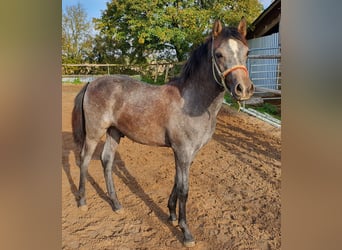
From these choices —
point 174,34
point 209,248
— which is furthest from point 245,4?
point 209,248

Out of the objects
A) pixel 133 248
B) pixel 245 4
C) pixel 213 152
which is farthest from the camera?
pixel 245 4

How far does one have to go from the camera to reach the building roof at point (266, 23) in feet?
18.6

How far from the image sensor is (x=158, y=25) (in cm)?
818

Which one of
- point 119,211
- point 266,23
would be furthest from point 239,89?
point 266,23

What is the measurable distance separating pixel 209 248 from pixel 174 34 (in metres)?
6.48

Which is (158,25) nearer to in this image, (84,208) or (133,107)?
(133,107)

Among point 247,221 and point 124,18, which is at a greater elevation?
point 124,18

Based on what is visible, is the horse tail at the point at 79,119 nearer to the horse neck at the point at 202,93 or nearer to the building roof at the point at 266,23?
the horse neck at the point at 202,93

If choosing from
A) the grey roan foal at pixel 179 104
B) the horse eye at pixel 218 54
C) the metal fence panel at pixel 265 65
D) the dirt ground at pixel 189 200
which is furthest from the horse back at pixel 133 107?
the metal fence panel at pixel 265 65

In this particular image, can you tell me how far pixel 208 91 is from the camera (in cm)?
166

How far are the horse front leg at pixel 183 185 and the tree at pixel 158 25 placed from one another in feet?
17.4

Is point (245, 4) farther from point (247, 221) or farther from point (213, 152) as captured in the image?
point (247, 221)

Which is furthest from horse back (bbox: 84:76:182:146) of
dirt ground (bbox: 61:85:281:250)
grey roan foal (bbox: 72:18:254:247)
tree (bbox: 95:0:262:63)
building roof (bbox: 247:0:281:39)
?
tree (bbox: 95:0:262:63)

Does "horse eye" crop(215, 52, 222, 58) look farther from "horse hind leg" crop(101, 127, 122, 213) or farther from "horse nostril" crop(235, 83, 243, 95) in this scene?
"horse hind leg" crop(101, 127, 122, 213)
